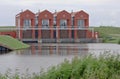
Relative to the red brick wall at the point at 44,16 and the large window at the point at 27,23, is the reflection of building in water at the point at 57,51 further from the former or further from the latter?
the large window at the point at 27,23

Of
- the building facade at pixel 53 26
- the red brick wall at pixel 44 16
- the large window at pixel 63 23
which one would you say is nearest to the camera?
the building facade at pixel 53 26

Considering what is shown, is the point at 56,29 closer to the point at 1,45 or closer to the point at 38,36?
the point at 38,36

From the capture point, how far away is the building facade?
99.1m

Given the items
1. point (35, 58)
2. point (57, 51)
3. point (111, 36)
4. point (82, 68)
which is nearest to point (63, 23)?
point (111, 36)

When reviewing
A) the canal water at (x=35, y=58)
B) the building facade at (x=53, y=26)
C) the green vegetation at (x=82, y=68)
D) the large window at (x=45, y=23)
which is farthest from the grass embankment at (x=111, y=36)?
the green vegetation at (x=82, y=68)

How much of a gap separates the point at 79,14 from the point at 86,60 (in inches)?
3239

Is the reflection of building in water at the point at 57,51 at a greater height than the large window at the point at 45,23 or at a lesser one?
lesser

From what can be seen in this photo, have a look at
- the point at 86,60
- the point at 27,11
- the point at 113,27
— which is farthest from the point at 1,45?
the point at 113,27

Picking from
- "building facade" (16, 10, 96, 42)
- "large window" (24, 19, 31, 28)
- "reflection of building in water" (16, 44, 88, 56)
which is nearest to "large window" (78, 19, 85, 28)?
"building facade" (16, 10, 96, 42)

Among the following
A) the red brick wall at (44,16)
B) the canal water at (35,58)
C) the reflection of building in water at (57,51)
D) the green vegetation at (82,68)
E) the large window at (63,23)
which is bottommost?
the reflection of building in water at (57,51)

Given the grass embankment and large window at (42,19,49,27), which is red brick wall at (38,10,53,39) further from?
the grass embankment

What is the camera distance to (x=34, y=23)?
101 meters

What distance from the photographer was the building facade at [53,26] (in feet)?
325

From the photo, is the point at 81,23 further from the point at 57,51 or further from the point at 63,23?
the point at 57,51
